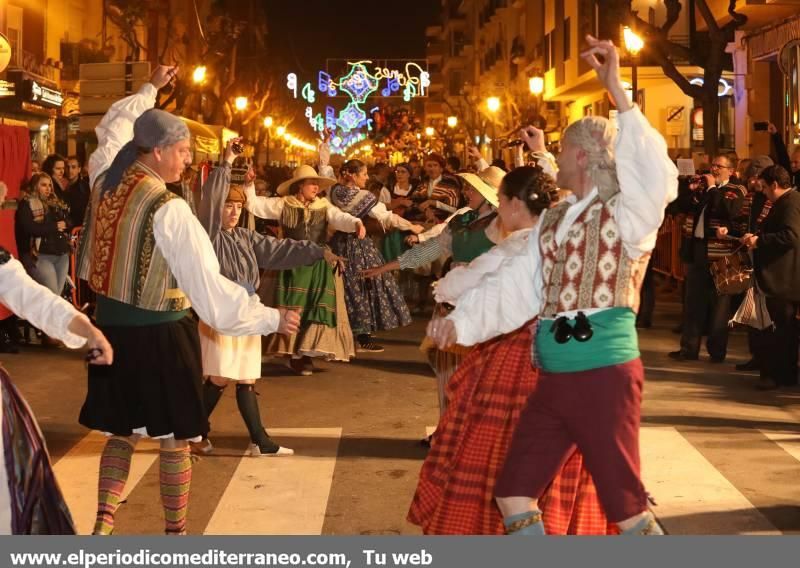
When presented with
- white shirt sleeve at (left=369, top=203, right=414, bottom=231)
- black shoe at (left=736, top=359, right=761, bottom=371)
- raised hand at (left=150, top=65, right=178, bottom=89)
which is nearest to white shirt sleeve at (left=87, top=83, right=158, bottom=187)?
raised hand at (left=150, top=65, right=178, bottom=89)

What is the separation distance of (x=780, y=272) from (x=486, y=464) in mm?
6132

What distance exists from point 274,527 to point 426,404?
150 inches

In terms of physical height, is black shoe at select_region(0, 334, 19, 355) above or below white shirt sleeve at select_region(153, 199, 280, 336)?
below

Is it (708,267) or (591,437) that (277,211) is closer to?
(708,267)

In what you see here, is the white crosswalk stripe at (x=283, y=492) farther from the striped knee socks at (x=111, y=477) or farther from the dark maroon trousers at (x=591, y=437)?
the dark maroon trousers at (x=591, y=437)

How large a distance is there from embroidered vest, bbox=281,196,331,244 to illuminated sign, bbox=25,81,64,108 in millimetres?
17830

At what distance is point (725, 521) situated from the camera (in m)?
6.51

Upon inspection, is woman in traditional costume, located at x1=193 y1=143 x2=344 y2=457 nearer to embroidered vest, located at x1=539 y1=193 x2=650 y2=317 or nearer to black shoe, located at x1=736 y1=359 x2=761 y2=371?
embroidered vest, located at x1=539 y1=193 x2=650 y2=317

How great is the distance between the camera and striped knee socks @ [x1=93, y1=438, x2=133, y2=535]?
5680 millimetres

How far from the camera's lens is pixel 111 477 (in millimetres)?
5703

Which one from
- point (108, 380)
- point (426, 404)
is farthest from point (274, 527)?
point (426, 404)

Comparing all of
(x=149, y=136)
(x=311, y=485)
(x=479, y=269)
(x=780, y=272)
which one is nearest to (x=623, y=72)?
(x=780, y=272)

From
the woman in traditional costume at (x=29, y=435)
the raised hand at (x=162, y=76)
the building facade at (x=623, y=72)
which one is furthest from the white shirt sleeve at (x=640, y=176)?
the building facade at (x=623, y=72)

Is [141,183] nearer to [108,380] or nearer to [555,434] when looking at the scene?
[108,380]
